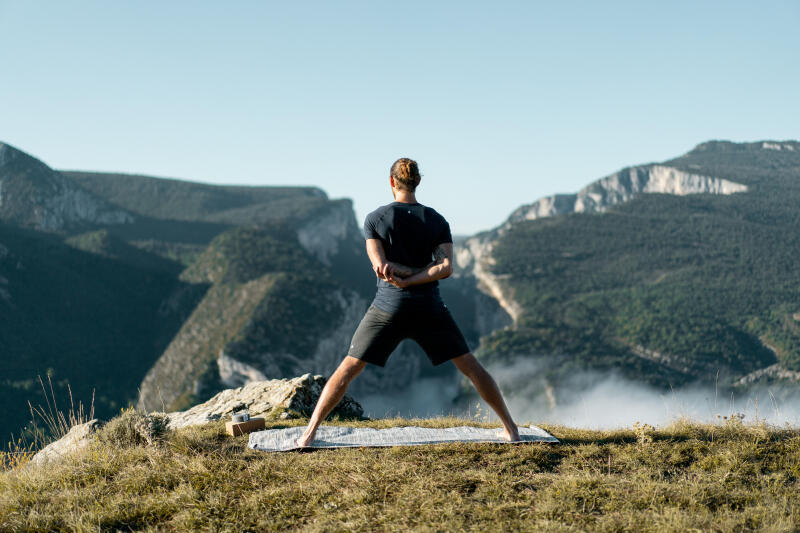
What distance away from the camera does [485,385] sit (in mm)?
4992

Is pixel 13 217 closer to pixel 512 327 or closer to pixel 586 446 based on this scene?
pixel 512 327

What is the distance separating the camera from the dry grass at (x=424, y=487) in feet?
12.1

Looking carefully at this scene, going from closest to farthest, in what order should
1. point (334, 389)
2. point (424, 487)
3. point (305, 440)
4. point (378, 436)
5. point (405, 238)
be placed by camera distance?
point (424, 487), point (405, 238), point (334, 389), point (305, 440), point (378, 436)

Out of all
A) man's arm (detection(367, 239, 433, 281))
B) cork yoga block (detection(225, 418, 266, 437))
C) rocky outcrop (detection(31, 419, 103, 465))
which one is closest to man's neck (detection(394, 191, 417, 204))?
man's arm (detection(367, 239, 433, 281))

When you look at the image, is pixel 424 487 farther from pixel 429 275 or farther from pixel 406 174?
pixel 406 174

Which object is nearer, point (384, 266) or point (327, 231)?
point (384, 266)

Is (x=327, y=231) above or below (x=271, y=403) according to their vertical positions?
above

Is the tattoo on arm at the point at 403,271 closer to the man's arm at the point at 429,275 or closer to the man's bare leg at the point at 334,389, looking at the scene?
the man's arm at the point at 429,275

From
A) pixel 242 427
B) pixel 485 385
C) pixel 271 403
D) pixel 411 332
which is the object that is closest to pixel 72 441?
pixel 242 427

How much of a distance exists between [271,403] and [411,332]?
3410 mm

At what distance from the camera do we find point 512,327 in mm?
116250

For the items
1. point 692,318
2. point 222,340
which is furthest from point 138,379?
point 692,318

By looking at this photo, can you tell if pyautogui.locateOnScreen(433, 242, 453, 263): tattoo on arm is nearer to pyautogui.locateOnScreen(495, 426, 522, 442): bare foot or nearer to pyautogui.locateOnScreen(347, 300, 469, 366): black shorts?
pyautogui.locateOnScreen(347, 300, 469, 366): black shorts

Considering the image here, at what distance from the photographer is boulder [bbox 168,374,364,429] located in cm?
708
